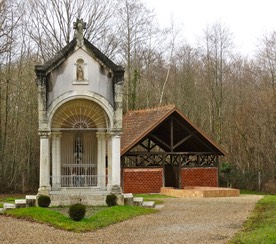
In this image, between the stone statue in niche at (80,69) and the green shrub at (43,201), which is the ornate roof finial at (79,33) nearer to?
the stone statue in niche at (80,69)

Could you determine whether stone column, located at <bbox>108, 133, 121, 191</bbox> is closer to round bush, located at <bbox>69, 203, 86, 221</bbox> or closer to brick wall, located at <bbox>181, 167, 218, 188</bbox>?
round bush, located at <bbox>69, 203, 86, 221</bbox>

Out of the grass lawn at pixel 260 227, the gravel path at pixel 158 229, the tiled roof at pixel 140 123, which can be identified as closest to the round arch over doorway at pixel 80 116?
the gravel path at pixel 158 229

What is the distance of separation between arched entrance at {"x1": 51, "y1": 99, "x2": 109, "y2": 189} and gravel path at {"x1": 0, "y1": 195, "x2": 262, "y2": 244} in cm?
519

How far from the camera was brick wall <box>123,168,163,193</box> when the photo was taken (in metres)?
30.3

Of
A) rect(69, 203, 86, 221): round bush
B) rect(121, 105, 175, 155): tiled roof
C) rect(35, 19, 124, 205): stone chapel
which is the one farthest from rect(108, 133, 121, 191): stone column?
rect(121, 105, 175, 155): tiled roof

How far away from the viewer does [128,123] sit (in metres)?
33.6

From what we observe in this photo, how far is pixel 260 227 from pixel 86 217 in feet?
18.9

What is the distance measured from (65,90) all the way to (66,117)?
2.31 metres

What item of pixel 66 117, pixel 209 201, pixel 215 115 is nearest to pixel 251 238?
pixel 209 201

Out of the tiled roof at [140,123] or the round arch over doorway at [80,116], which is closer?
the round arch over doorway at [80,116]

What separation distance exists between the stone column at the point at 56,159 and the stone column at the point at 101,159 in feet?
5.90

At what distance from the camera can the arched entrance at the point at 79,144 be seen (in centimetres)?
2347

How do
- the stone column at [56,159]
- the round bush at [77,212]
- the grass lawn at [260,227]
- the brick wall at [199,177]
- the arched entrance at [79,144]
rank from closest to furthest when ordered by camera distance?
1. the grass lawn at [260,227]
2. the round bush at [77,212]
3. the arched entrance at [79,144]
4. the stone column at [56,159]
5. the brick wall at [199,177]

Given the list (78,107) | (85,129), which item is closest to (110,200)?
(85,129)
